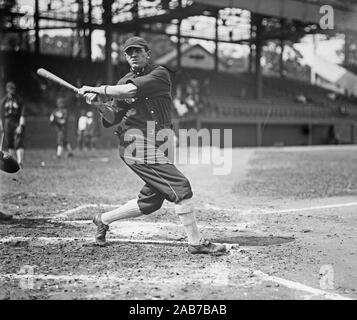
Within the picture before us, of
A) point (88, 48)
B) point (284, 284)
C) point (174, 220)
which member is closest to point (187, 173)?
point (174, 220)

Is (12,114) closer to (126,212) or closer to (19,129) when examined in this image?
(19,129)

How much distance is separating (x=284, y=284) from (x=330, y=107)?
3561cm

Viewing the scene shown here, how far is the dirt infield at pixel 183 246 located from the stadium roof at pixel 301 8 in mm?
18307

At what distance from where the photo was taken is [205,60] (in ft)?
180

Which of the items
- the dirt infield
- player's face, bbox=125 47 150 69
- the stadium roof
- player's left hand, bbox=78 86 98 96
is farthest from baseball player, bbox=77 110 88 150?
player's face, bbox=125 47 150 69

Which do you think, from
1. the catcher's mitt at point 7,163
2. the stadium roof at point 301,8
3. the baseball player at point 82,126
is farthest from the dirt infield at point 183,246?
the stadium roof at point 301,8

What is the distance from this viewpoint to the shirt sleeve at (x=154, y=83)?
15.2ft

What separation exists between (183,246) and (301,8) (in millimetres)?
26805

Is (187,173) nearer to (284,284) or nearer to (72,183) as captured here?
(72,183)

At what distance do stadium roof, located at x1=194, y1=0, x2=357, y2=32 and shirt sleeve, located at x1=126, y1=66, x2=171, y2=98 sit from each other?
21.7 metres

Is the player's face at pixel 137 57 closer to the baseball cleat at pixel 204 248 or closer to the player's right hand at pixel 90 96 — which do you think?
the player's right hand at pixel 90 96

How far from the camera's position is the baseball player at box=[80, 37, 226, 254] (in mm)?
4695

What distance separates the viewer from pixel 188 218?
4.86 meters

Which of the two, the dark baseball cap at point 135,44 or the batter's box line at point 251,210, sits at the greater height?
the dark baseball cap at point 135,44
